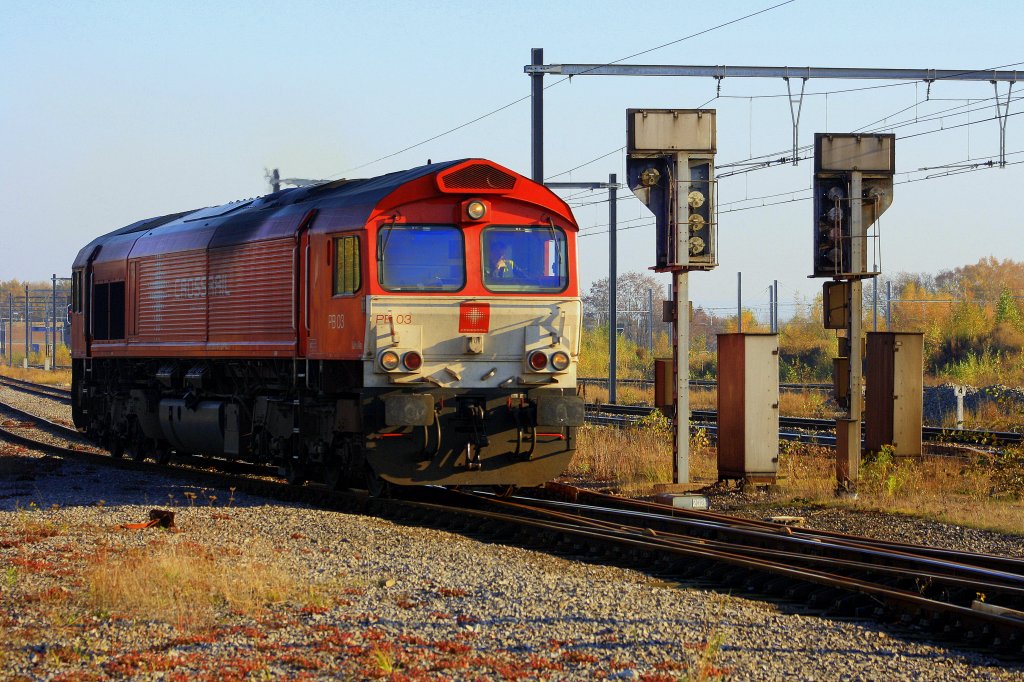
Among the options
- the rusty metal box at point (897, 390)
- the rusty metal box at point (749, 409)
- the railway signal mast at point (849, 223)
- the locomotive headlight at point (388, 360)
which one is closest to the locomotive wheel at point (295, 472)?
the locomotive headlight at point (388, 360)

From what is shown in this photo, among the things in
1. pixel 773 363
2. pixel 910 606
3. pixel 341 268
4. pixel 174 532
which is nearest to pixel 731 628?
pixel 910 606

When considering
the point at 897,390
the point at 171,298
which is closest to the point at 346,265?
the point at 171,298

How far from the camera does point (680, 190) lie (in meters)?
15.4

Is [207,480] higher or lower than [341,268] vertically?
lower

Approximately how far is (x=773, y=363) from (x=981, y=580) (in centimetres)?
697

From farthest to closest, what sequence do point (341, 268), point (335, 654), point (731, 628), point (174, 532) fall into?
point (341, 268) < point (174, 532) < point (731, 628) < point (335, 654)

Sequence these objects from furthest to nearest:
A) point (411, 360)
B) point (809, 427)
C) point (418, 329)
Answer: point (809, 427)
point (418, 329)
point (411, 360)

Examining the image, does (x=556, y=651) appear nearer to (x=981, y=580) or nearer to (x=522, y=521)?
(x=981, y=580)

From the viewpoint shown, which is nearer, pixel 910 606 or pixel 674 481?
pixel 910 606

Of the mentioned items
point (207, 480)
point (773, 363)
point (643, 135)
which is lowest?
point (207, 480)

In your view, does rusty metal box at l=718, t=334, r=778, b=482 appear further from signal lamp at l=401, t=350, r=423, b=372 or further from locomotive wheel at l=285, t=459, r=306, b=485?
locomotive wheel at l=285, t=459, r=306, b=485

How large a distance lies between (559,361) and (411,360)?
5.46 ft

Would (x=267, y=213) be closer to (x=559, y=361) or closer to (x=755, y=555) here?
(x=559, y=361)

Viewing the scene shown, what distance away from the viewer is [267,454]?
16000 millimetres
